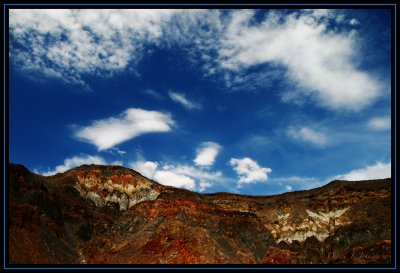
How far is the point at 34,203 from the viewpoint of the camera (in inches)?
2207

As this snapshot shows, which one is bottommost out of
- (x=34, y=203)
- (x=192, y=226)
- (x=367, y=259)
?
(x=367, y=259)

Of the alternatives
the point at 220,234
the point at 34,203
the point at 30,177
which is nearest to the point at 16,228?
the point at 34,203

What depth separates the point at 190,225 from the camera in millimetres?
59250

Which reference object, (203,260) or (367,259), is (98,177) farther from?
(367,259)

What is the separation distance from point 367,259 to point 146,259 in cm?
Answer: 3194

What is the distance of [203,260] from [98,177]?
36040mm

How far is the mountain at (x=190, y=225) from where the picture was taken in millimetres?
52188

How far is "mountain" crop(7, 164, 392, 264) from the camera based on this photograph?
171 feet

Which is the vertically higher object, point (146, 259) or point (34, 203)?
point (34, 203)

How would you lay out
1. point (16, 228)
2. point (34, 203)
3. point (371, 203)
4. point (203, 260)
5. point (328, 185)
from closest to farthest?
point (16, 228) → point (203, 260) → point (34, 203) → point (371, 203) → point (328, 185)

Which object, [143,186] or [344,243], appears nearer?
[344,243]

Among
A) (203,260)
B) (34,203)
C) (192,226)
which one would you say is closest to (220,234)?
(192,226)

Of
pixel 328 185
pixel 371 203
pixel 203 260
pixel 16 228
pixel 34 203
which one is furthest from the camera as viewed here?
pixel 328 185

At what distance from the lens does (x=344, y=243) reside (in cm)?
5950
